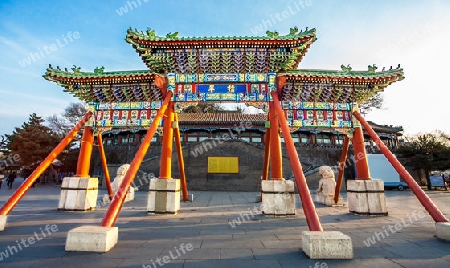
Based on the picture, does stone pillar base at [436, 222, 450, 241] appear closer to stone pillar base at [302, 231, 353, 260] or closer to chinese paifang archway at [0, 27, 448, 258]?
stone pillar base at [302, 231, 353, 260]

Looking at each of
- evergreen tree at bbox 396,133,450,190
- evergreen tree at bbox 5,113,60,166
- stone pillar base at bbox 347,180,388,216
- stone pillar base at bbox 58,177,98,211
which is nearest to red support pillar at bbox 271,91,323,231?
stone pillar base at bbox 347,180,388,216

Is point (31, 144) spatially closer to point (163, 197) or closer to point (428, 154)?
point (163, 197)

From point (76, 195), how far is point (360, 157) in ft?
36.2

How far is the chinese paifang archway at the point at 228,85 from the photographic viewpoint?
26.7 feet

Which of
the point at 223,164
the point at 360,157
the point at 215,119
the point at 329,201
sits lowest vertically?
the point at 329,201

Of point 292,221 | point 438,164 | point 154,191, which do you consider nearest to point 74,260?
point 154,191

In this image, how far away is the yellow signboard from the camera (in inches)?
823

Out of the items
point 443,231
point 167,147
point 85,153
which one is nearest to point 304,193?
point 443,231

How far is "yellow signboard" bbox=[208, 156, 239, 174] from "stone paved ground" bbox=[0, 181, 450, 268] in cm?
1372

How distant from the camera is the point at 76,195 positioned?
8336mm

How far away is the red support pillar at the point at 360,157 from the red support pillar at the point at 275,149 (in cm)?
323

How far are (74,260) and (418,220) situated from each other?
9.15 meters

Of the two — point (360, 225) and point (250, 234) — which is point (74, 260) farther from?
point (360, 225)

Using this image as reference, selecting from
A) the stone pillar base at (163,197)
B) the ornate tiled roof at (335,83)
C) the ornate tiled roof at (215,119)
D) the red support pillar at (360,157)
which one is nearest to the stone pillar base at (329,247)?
the stone pillar base at (163,197)
